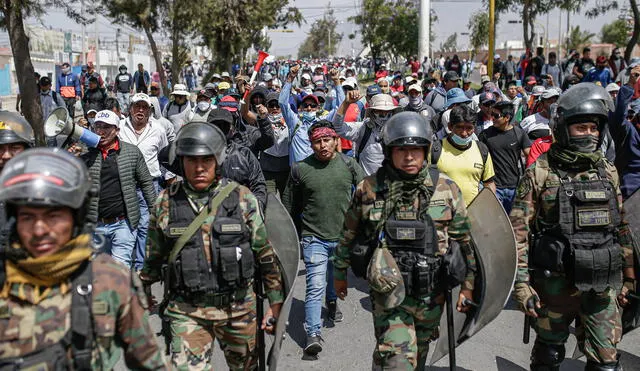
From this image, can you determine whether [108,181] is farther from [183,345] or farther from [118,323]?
[118,323]

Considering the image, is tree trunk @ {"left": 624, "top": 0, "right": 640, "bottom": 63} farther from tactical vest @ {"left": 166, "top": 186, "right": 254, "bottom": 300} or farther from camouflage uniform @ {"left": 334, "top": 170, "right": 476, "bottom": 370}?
tactical vest @ {"left": 166, "top": 186, "right": 254, "bottom": 300}

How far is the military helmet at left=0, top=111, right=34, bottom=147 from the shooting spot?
436 cm

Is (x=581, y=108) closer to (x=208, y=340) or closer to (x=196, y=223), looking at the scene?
(x=196, y=223)

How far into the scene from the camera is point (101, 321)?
2461mm

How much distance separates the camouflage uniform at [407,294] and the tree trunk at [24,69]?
7.69 meters

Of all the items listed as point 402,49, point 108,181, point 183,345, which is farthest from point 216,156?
point 402,49

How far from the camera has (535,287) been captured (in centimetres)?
421

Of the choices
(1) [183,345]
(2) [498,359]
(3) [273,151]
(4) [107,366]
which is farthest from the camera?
(3) [273,151]

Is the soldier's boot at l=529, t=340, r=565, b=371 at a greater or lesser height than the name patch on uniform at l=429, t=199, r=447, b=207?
lesser

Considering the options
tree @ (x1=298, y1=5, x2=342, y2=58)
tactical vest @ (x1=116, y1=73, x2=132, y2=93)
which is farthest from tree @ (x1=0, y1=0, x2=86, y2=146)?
tree @ (x1=298, y1=5, x2=342, y2=58)

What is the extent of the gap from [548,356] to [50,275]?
301 cm

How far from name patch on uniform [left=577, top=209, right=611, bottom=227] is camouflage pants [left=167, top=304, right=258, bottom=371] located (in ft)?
6.35

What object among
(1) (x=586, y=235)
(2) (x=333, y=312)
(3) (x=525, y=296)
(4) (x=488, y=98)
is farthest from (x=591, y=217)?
(4) (x=488, y=98)

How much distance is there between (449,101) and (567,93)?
4677 millimetres
